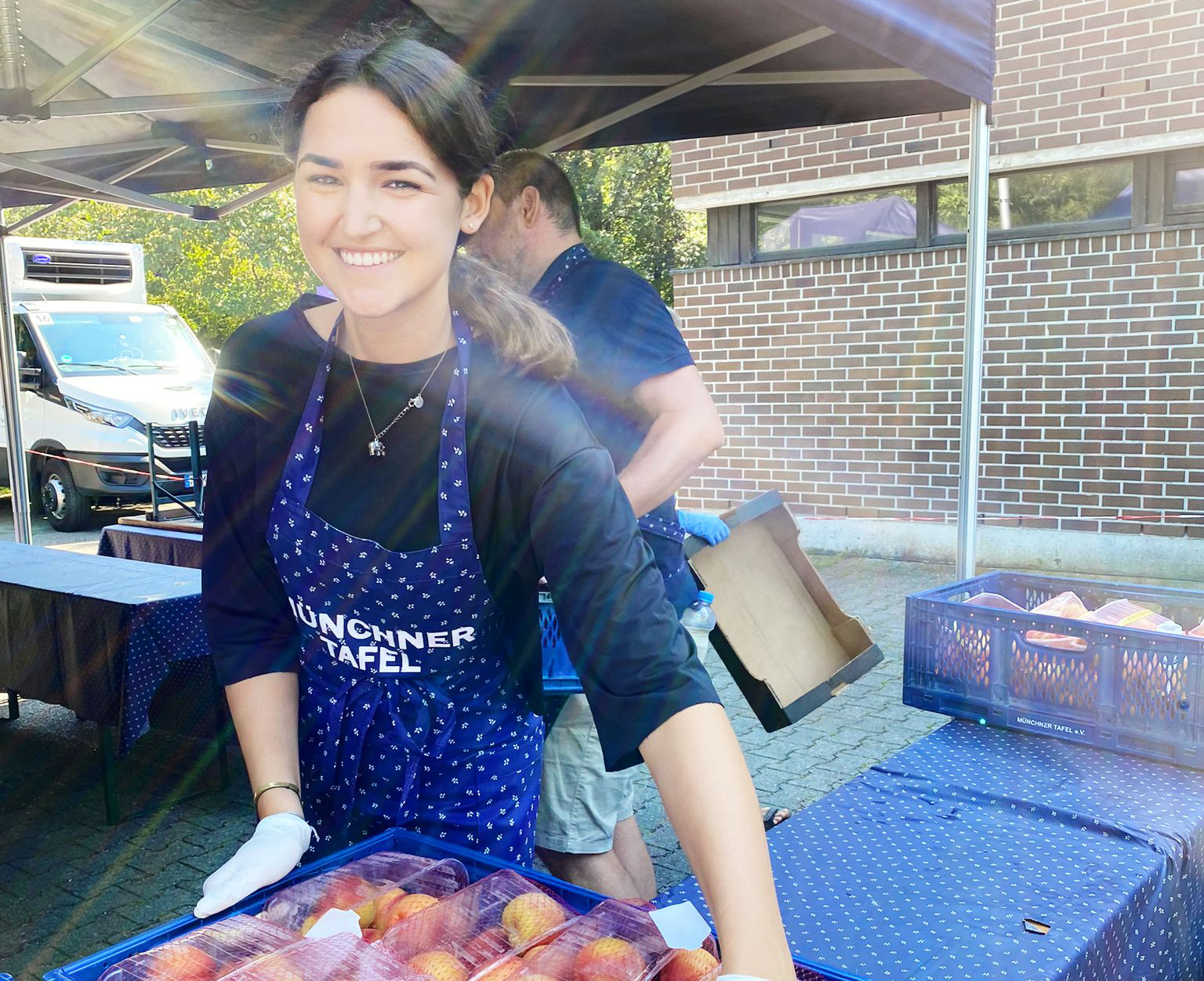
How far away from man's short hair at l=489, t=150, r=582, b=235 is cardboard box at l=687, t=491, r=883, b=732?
1.15 metres

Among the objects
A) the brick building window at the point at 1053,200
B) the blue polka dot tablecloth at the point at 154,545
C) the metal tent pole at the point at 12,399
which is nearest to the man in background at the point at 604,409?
the blue polka dot tablecloth at the point at 154,545

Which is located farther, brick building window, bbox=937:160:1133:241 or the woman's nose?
brick building window, bbox=937:160:1133:241

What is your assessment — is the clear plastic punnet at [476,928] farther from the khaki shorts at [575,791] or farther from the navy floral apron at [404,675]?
the khaki shorts at [575,791]

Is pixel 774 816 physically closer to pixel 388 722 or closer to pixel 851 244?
pixel 388 722

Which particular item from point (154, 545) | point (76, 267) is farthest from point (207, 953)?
point (76, 267)

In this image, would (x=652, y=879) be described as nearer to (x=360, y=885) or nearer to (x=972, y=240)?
(x=360, y=885)

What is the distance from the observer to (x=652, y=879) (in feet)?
10.2

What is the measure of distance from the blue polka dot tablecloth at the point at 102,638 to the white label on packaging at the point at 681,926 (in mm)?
3186

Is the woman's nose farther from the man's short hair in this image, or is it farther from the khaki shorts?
the khaki shorts

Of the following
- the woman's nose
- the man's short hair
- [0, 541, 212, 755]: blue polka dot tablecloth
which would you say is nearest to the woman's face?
the woman's nose

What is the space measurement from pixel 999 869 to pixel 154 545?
193 inches

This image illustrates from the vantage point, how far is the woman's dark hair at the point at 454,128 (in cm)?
146

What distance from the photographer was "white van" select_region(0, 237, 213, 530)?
11.6 meters

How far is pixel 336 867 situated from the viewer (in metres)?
1.47
